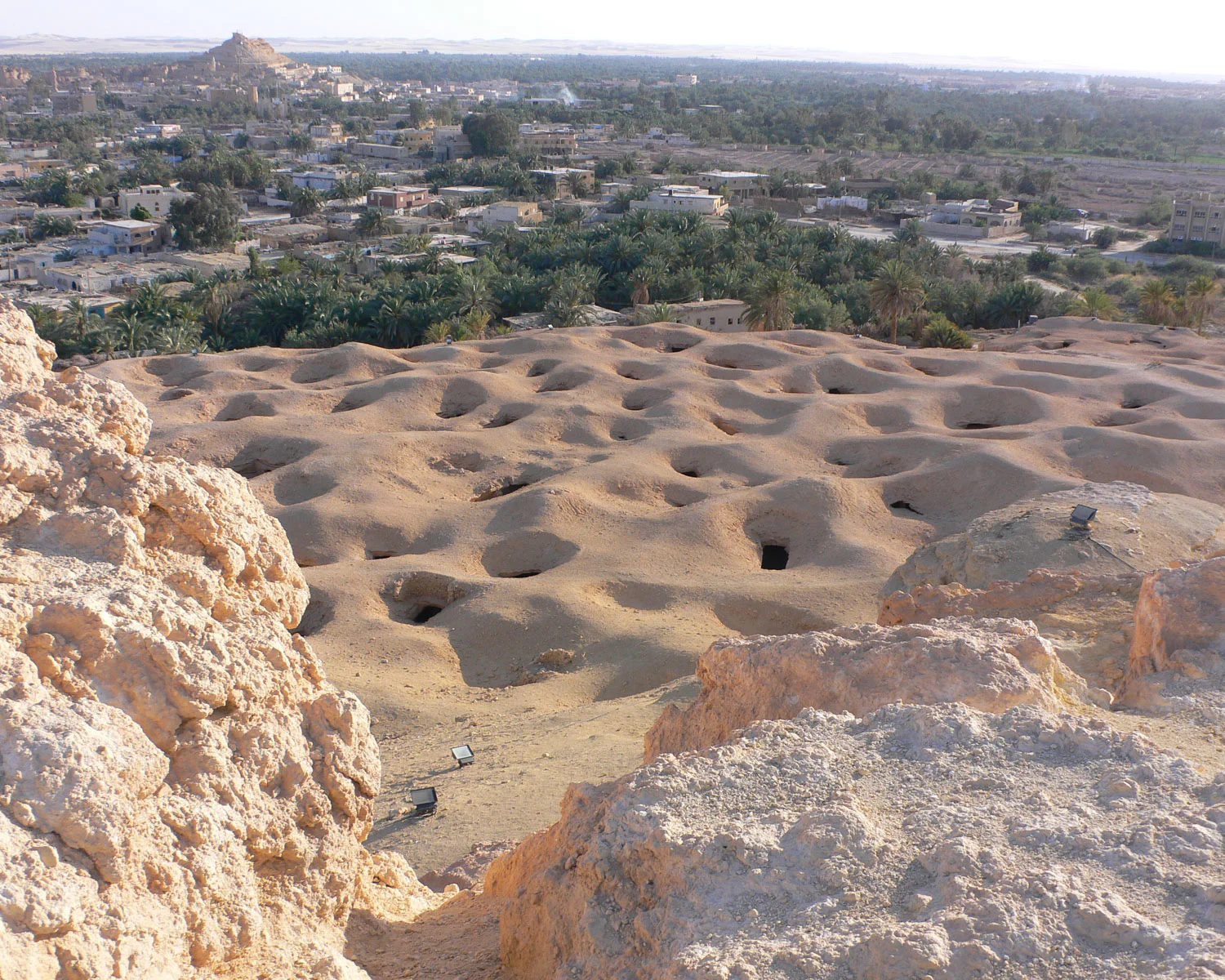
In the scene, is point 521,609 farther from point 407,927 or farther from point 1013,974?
point 1013,974

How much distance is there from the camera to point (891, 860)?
4.99 meters

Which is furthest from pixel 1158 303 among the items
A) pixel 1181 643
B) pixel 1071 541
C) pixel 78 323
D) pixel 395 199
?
pixel 395 199

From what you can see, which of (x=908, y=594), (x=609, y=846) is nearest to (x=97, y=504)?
(x=609, y=846)

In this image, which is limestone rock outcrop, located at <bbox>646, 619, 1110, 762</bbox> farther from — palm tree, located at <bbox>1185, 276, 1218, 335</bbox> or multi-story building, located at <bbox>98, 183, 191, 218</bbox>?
multi-story building, located at <bbox>98, 183, 191, 218</bbox>

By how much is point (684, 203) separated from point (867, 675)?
61562 mm

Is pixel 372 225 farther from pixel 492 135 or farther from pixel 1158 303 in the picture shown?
pixel 1158 303

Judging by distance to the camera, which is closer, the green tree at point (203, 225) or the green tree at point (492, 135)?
the green tree at point (203, 225)

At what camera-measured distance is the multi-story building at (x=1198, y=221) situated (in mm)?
63344

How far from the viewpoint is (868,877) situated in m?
4.91

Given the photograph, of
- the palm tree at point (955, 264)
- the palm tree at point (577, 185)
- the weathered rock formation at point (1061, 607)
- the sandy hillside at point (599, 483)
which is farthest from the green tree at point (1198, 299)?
the palm tree at point (577, 185)

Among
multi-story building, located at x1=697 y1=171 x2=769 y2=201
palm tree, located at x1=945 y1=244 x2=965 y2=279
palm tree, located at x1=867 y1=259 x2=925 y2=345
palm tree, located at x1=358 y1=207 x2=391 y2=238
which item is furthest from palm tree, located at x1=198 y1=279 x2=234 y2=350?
multi-story building, located at x1=697 y1=171 x2=769 y2=201

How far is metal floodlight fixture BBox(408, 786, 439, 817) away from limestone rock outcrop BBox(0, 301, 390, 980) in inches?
131

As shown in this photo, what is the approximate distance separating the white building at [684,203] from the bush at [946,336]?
2946 cm

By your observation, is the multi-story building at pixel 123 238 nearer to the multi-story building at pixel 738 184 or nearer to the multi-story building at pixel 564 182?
the multi-story building at pixel 564 182
